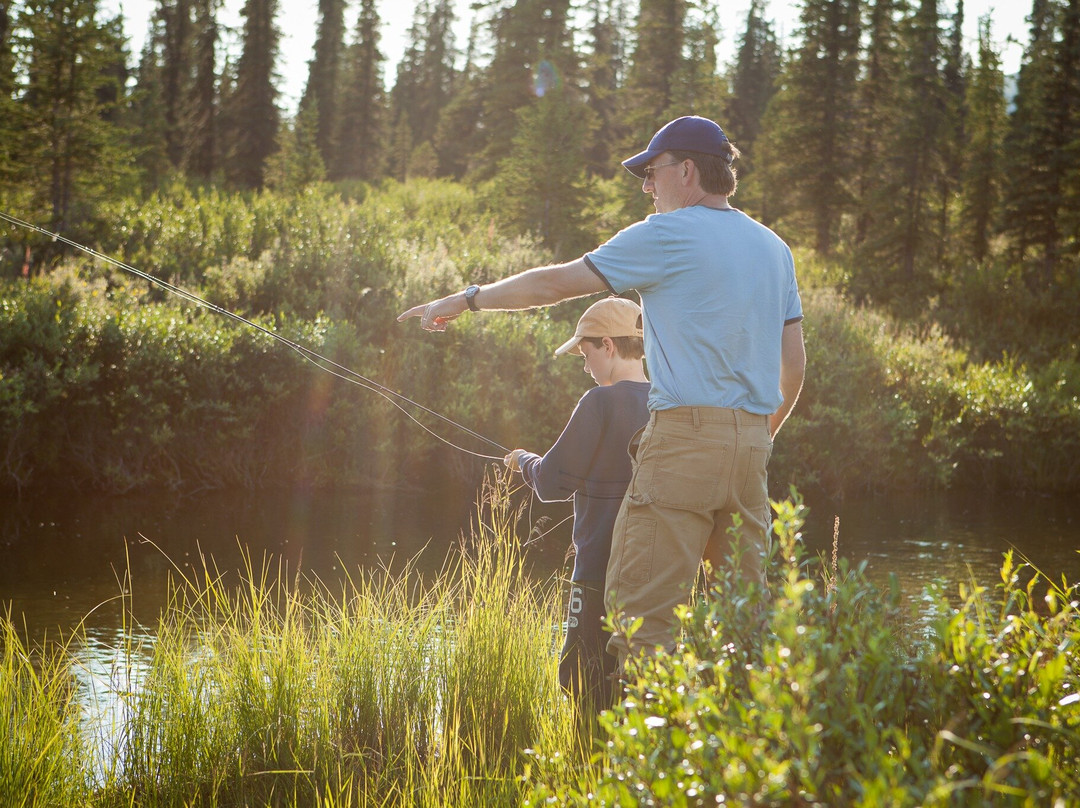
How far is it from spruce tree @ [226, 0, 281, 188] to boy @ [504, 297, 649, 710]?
3601cm

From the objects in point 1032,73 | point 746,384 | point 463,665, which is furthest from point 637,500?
point 1032,73

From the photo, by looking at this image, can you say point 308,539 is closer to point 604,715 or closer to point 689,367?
point 689,367

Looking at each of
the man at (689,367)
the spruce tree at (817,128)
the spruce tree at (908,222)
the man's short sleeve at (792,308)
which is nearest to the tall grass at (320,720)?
the man at (689,367)

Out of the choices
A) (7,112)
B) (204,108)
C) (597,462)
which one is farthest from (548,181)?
(597,462)

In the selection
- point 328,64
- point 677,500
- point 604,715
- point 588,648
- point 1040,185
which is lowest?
point 588,648

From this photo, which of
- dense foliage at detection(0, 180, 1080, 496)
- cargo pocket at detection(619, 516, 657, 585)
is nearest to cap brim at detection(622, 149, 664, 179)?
cargo pocket at detection(619, 516, 657, 585)

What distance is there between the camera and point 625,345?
3803 mm

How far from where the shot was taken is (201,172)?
121ft

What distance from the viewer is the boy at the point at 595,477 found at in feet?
12.0

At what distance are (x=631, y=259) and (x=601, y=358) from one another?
763mm

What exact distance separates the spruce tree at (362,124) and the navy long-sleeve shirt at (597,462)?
38331 mm

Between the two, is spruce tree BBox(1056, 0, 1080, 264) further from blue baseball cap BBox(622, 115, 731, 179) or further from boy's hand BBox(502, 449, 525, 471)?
blue baseball cap BBox(622, 115, 731, 179)

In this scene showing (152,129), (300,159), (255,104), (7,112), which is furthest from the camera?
(255,104)

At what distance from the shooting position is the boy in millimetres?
3664
